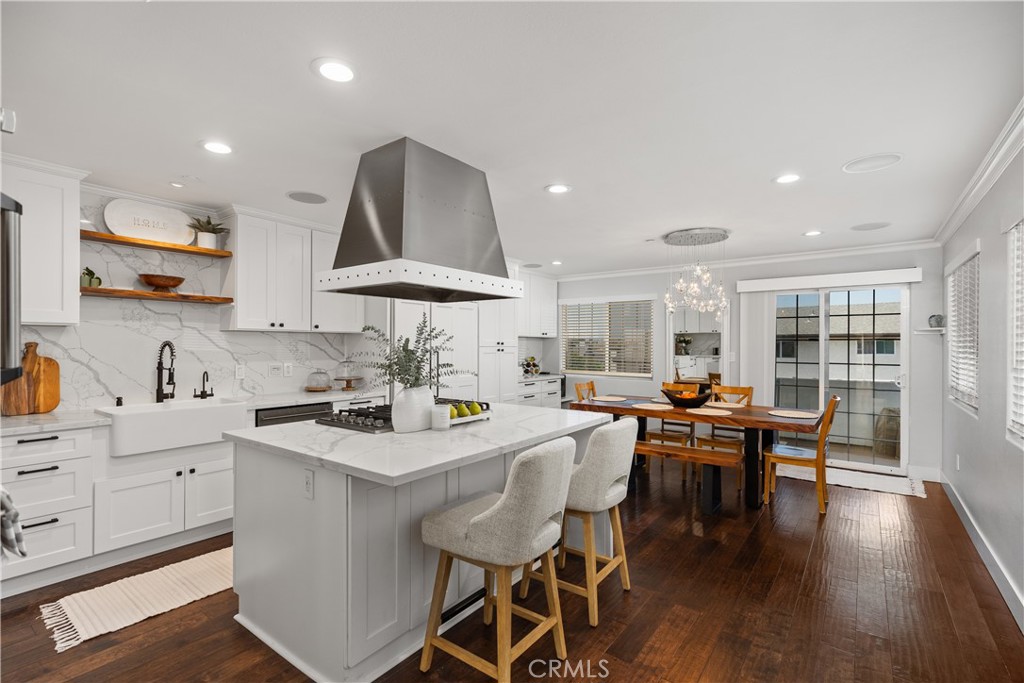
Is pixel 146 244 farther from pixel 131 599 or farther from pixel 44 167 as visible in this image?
pixel 131 599

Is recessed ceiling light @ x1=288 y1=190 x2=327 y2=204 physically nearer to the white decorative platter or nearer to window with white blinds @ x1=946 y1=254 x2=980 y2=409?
the white decorative platter

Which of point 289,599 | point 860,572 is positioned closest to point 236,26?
point 289,599

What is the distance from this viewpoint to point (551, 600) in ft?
6.97

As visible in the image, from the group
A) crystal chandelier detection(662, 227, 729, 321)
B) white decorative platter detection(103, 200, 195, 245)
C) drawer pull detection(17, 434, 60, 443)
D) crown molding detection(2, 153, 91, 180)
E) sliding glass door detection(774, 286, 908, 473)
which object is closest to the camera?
drawer pull detection(17, 434, 60, 443)

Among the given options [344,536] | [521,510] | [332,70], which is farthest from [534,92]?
[344,536]

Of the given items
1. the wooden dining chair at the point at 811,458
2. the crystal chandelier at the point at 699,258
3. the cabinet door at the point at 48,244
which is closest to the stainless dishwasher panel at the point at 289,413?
the cabinet door at the point at 48,244

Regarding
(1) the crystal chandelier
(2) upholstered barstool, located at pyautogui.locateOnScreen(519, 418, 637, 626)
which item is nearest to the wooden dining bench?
(1) the crystal chandelier

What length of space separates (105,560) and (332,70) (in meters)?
3.19

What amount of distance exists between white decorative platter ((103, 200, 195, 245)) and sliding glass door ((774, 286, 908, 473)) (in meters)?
6.05

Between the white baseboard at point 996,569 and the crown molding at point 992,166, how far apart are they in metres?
2.21

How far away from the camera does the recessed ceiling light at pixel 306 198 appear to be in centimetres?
358

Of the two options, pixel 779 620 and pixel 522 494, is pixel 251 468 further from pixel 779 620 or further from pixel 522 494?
pixel 779 620

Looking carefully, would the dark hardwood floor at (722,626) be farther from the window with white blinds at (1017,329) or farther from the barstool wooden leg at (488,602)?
the window with white blinds at (1017,329)

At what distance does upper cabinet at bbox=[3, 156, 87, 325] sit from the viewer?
290 cm
